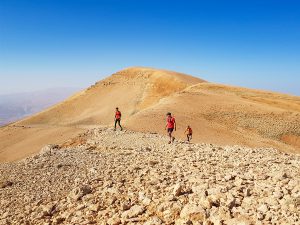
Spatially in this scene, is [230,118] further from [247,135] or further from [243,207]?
[243,207]

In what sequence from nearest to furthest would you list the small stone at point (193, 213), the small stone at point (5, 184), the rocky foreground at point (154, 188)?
the small stone at point (193, 213) → the rocky foreground at point (154, 188) → the small stone at point (5, 184)

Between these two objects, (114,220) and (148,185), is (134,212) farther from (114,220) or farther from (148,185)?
(148,185)

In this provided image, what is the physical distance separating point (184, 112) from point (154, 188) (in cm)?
2583

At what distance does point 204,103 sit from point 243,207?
32.8 meters

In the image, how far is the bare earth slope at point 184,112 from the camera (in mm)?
32719

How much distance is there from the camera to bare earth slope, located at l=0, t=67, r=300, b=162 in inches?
1288

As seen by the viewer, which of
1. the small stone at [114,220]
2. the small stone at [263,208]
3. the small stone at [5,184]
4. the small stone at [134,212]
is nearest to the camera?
the small stone at [263,208]

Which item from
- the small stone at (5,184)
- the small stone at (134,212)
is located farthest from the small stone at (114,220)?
the small stone at (5,184)

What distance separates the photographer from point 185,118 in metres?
34.2

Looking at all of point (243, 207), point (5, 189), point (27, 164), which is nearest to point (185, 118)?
point (27, 164)

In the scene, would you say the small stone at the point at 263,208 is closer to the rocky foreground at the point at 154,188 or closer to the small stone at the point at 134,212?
the rocky foreground at the point at 154,188

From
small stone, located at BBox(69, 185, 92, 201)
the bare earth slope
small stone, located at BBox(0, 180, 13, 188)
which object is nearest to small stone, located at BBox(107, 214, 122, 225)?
small stone, located at BBox(69, 185, 92, 201)

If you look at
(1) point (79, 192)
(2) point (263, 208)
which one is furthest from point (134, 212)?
(2) point (263, 208)

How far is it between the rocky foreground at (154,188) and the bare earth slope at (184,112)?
1348 cm
